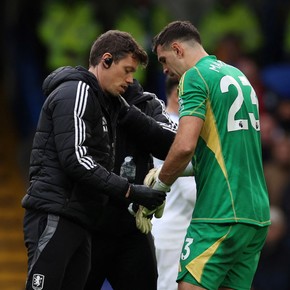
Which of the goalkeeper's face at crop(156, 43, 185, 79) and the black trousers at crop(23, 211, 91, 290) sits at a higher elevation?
Answer: the goalkeeper's face at crop(156, 43, 185, 79)

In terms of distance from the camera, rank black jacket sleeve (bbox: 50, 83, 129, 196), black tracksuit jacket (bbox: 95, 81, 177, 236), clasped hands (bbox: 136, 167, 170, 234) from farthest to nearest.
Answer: black tracksuit jacket (bbox: 95, 81, 177, 236)
clasped hands (bbox: 136, 167, 170, 234)
black jacket sleeve (bbox: 50, 83, 129, 196)

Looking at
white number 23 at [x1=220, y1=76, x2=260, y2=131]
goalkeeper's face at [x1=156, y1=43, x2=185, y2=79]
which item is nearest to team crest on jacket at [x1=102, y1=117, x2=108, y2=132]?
goalkeeper's face at [x1=156, y1=43, x2=185, y2=79]

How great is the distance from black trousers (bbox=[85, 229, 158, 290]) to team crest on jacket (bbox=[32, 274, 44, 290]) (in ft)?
2.13

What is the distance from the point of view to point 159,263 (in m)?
8.34

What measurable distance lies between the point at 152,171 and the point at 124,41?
80 cm

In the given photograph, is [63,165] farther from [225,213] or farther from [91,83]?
[225,213]

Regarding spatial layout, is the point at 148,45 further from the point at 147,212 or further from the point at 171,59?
the point at 147,212

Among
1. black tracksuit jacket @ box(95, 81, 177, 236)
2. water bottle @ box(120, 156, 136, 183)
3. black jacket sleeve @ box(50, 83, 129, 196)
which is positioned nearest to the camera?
black jacket sleeve @ box(50, 83, 129, 196)


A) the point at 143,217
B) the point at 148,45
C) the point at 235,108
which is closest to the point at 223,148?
the point at 235,108

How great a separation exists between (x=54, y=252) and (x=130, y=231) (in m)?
0.73

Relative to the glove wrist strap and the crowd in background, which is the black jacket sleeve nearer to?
the glove wrist strap

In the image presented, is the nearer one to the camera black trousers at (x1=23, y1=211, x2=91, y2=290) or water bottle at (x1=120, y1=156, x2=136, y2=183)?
black trousers at (x1=23, y1=211, x2=91, y2=290)

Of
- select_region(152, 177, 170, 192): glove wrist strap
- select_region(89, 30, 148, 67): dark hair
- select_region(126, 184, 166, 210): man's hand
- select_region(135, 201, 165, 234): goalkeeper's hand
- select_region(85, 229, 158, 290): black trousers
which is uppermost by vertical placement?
select_region(89, 30, 148, 67): dark hair

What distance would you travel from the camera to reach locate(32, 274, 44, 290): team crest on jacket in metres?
6.82
